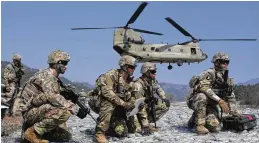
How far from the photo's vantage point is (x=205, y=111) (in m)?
9.58

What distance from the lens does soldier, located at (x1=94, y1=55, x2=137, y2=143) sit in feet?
28.0

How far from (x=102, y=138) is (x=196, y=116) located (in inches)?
95.7

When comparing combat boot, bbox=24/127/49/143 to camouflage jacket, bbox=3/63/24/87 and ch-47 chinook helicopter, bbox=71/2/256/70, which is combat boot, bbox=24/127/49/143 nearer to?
camouflage jacket, bbox=3/63/24/87

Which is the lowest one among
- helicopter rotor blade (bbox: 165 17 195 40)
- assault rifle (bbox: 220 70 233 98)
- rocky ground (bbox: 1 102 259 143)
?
rocky ground (bbox: 1 102 259 143)

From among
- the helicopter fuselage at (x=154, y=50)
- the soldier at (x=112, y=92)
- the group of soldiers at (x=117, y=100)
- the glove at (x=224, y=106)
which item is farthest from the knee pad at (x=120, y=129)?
the helicopter fuselage at (x=154, y=50)

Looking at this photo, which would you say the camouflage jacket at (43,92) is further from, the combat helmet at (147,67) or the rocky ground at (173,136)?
the combat helmet at (147,67)

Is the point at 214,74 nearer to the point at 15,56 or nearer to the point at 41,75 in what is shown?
the point at 41,75

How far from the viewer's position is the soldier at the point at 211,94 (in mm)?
9508

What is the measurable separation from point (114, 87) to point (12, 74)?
26.0 feet

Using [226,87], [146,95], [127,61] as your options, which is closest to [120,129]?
[146,95]

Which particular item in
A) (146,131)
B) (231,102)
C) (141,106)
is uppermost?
(231,102)

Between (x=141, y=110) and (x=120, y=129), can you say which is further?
(x=141, y=110)

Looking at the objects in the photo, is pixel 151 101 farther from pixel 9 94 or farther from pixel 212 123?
pixel 9 94

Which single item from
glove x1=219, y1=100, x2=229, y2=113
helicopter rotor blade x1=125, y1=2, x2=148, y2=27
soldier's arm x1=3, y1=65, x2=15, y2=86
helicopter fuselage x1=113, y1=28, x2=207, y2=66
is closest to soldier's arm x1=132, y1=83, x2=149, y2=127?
glove x1=219, y1=100, x2=229, y2=113
